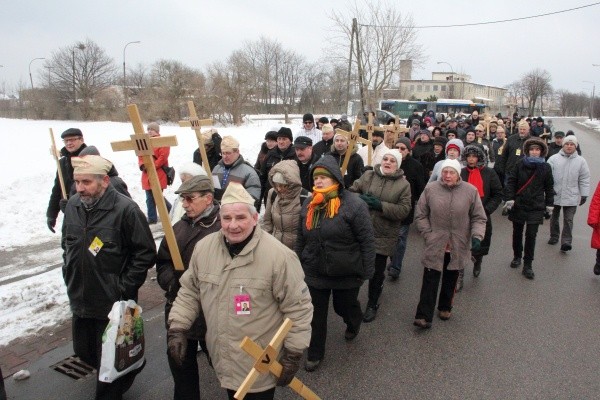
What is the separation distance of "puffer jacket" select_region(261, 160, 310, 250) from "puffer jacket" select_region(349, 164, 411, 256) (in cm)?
115

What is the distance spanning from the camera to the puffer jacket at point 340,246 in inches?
143

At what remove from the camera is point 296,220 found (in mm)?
4090

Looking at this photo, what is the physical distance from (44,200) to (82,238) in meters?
7.60

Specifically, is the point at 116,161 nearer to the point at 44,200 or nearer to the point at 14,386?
the point at 44,200

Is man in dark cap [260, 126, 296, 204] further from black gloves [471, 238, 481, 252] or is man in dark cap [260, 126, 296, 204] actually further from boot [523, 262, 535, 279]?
boot [523, 262, 535, 279]

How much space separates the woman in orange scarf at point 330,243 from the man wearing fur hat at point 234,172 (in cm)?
130

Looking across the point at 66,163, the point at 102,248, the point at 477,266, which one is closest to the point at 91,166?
the point at 102,248

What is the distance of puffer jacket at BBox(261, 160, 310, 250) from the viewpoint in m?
3.98

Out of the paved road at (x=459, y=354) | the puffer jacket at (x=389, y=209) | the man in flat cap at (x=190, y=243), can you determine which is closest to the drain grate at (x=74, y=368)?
the paved road at (x=459, y=354)

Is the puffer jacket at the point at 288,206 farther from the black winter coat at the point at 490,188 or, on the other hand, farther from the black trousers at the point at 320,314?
the black winter coat at the point at 490,188

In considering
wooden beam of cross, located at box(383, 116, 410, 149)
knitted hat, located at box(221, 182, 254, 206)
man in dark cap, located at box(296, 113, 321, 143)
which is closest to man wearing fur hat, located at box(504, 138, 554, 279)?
wooden beam of cross, located at box(383, 116, 410, 149)

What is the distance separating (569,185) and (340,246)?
5.48 meters

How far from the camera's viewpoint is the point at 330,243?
3652 millimetres

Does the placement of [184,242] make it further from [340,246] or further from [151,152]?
[340,246]
